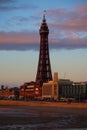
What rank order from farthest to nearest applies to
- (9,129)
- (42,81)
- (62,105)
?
(42,81) → (62,105) → (9,129)

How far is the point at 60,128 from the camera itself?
135 ft

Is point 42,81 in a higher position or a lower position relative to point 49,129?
higher

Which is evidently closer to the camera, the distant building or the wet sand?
the wet sand

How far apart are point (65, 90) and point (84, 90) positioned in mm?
11274

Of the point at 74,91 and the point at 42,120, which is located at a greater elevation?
the point at 74,91

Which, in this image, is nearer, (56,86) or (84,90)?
(84,90)

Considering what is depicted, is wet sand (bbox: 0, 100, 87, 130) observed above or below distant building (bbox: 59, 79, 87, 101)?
below

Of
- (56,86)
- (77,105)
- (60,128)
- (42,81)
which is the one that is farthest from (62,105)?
(60,128)

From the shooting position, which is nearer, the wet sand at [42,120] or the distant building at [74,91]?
the wet sand at [42,120]

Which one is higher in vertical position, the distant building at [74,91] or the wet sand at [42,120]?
the distant building at [74,91]

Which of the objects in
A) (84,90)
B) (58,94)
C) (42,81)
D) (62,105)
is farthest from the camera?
(42,81)

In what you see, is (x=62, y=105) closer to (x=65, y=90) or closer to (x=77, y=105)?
(x=77, y=105)

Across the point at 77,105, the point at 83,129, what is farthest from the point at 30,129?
the point at 77,105

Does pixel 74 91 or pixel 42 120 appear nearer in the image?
pixel 42 120
